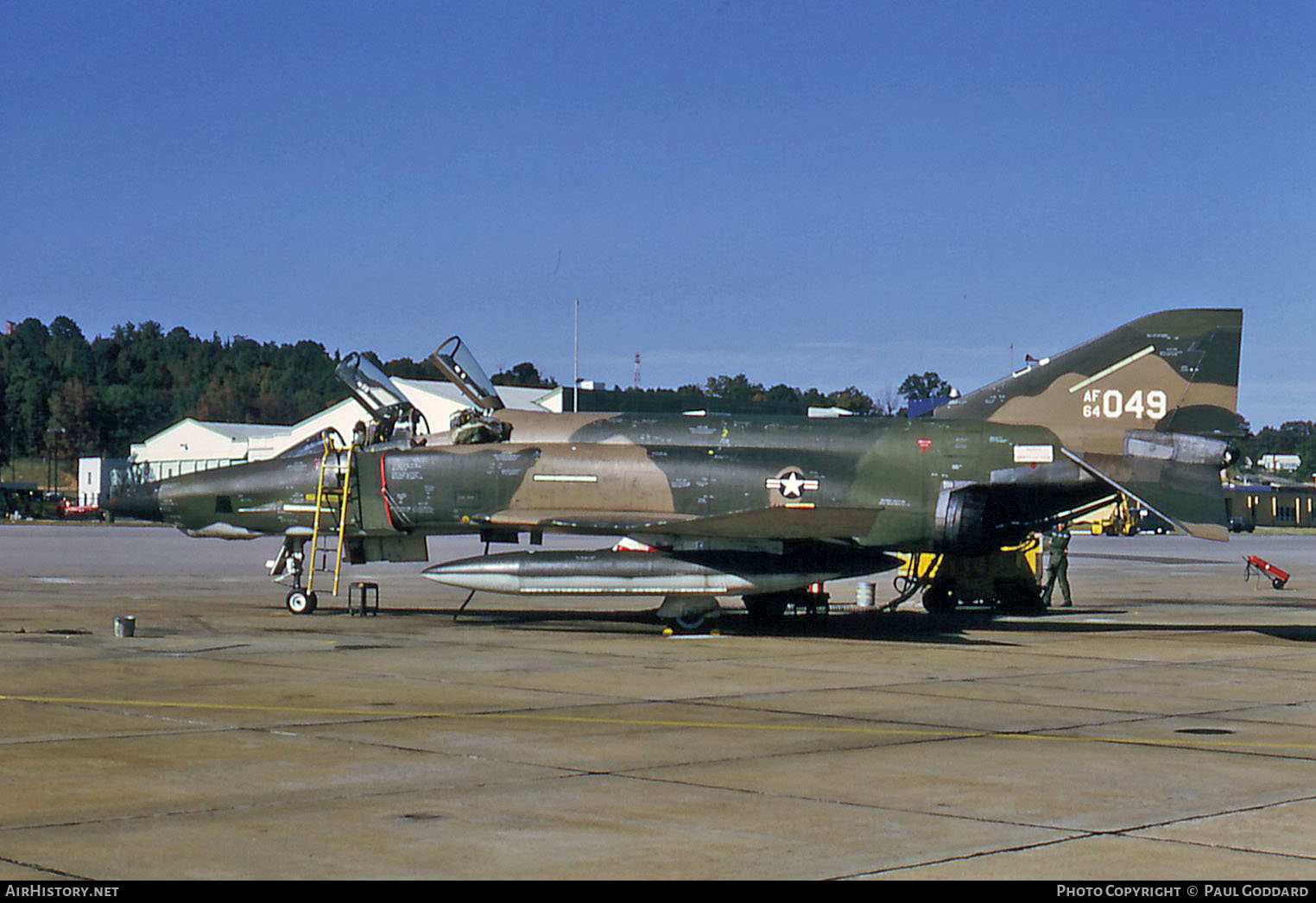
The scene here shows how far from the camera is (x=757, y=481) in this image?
64.3 feet

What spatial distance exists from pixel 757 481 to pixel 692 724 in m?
8.96

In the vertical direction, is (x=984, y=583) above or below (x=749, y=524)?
below

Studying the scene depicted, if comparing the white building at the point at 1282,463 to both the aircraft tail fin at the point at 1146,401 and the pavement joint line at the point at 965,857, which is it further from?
the pavement joint line at the point at 965,857

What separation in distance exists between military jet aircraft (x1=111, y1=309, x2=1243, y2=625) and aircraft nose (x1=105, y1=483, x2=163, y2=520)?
0.11 meters

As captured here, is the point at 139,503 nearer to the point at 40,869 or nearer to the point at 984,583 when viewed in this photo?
the point at 984,583

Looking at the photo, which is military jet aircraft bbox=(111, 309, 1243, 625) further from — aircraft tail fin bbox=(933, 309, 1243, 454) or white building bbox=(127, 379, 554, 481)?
white building bbox=(127, 379, 554, 481)

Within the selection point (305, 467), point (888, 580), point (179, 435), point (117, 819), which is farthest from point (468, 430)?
point (179, 435)

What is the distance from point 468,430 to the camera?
2038 cm

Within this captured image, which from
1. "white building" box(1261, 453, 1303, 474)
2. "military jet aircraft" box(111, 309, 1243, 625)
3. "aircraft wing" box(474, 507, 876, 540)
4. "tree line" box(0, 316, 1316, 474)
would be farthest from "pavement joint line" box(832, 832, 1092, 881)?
"white building" box(1261, 453, 1303, 474)

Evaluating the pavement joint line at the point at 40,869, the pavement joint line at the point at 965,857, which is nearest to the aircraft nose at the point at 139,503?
the pavement joint line at the point at 40,869

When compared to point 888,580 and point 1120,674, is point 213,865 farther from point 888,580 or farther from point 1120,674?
point 888,580

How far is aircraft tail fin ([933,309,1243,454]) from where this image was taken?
768 inches

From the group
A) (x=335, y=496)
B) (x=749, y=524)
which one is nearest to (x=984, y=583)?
(x=749, y=524)

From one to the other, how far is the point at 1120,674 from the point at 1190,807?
7300 millimetres
